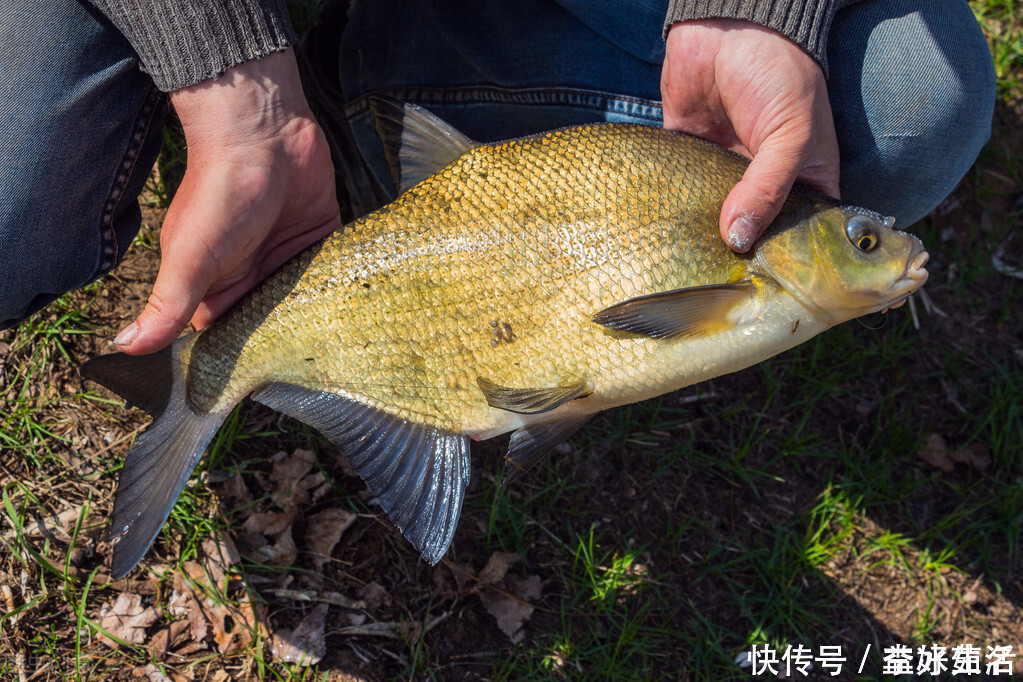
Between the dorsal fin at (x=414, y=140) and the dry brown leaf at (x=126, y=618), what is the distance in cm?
210

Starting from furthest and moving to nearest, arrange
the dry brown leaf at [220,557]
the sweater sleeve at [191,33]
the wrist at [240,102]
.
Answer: the dry brown leaf at [220,557], the wrist at [240,102], the sweater sleeve at [191,33]

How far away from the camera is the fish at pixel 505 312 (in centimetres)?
232

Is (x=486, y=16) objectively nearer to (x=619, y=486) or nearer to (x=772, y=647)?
(x=619, y=486)

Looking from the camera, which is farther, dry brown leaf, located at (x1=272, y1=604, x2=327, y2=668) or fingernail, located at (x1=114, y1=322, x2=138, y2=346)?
dry brown leaf, located at (x1=272, y1=604, x2=327, y2=668)

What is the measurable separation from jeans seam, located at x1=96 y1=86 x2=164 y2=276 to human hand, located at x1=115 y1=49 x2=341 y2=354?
22cm

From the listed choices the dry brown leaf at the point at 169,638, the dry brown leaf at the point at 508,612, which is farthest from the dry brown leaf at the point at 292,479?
the dry brown leaf at the point at 508,612

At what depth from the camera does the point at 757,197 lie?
7.45 ft

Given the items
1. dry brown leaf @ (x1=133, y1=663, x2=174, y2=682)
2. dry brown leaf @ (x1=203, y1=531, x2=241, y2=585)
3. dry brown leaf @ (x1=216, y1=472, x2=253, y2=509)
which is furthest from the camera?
dry brown leaf @ (x1=216, y1=472, x2=253, y2=509)

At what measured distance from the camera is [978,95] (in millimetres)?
2826

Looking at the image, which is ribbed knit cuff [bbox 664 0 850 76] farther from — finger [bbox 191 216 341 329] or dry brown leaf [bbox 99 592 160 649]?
dry brown leaf [bbox 99 592 160 649]

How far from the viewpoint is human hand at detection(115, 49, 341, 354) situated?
2.35 meters

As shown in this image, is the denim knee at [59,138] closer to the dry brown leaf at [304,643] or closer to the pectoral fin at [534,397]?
the pectoral fin at [534,397]

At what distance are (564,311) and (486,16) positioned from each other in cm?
153

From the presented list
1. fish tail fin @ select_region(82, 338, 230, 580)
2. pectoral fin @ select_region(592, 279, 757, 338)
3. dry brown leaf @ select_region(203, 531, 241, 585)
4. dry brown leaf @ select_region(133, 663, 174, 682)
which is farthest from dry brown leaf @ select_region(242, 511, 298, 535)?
pectoral fin @ select_region(592, 279, 757, 338)
